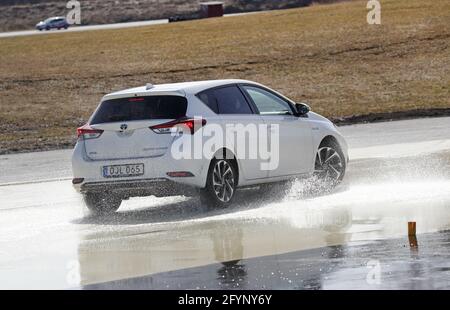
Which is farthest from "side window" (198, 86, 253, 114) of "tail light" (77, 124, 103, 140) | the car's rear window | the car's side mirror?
"tail light" (77, 124, 103, 140)

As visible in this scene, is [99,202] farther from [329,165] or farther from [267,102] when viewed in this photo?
[329,165]

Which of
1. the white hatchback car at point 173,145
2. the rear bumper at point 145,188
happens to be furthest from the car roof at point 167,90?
the rear bumper at point 145,188

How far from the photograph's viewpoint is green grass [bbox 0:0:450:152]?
34.8m

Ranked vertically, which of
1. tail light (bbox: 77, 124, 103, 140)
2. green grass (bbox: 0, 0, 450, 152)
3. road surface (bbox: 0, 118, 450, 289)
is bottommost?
road surface (bbox: 0, 118, 450, 289)

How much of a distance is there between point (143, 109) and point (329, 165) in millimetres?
3102

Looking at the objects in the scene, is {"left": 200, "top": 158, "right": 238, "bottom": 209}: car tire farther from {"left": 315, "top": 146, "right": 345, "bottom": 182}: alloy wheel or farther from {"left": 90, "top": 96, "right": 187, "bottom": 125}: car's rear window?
{"left": 315, "top": 146, "right": 345, "bottom": 182}: alloy wheel

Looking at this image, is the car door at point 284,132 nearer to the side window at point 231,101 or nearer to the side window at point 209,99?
the side window at point 231,101

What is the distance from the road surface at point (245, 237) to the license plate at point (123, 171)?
0.51 metres

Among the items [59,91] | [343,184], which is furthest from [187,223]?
[59,91]

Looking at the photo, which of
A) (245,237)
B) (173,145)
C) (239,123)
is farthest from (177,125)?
(245,237)

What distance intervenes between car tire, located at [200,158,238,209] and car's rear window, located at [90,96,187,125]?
74 cm

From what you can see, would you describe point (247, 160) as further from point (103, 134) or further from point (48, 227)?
point (48, 227)
